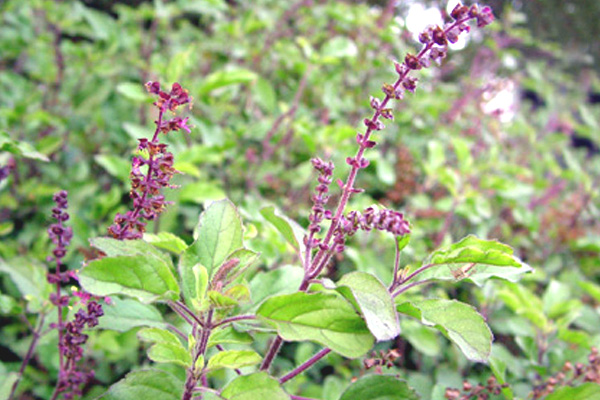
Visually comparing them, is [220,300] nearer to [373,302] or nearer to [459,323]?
[373,302]

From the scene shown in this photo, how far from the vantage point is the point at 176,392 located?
0.74m

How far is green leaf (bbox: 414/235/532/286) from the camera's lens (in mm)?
726

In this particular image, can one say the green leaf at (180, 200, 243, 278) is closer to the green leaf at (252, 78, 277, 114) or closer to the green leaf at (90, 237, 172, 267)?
the green leaf at (90, 237, 172, 267)

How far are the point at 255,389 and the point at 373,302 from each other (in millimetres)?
209

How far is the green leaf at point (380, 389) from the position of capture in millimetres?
755

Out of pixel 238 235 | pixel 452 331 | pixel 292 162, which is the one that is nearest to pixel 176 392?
pixel 238 235

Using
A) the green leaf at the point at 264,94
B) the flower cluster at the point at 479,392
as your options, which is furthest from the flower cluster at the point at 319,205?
the green leaf at the point at 264,94

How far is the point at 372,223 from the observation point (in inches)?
26.1

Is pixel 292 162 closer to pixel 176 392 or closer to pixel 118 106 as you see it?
pixel 118 106

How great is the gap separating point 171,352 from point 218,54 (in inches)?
85.2

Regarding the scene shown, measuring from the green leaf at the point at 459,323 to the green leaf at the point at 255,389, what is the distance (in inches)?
8.4

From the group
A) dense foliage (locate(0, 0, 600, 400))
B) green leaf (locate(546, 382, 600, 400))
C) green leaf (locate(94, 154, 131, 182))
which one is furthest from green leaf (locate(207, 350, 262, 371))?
green leaf (locate(94, 154, 131, 182))

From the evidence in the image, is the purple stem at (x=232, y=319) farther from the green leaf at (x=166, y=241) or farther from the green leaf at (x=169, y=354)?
the green leaf at (x=166, y=241)

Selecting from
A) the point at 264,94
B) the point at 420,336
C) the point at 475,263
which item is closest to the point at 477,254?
the point at 475,263
